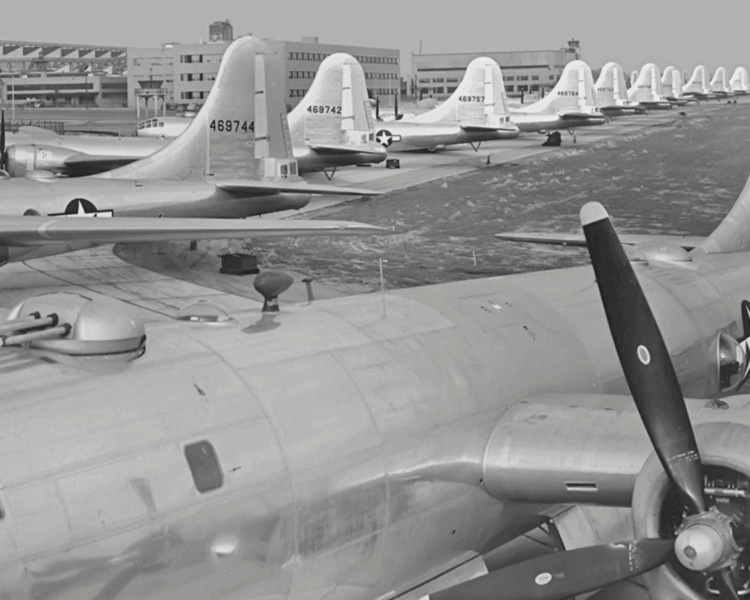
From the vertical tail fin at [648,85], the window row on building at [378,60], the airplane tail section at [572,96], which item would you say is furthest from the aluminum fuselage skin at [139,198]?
the window row on building at [378,60]

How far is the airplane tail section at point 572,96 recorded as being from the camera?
305ft

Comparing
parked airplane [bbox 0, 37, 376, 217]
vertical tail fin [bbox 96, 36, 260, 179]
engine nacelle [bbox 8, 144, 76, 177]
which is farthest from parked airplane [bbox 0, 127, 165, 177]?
parked airplane [bbox 0, 37, 376, 217]

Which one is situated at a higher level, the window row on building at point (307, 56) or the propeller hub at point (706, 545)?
the window row on building at point (307, 56)

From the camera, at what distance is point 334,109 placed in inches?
2203

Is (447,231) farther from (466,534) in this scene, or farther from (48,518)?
(48,518)

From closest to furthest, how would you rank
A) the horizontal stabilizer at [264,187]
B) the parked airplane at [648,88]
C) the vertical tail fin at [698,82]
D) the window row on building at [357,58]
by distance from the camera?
the horizontal stabilizer at [264,187] < the parked airplane at [648,88] < the window row on building at [357,58] < the vertical tail fin at [698,82]

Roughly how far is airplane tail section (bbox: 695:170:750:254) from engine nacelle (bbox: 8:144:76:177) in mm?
38367

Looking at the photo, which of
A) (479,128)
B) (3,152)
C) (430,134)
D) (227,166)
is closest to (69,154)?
(3,152)

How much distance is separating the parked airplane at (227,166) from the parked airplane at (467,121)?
38122mm

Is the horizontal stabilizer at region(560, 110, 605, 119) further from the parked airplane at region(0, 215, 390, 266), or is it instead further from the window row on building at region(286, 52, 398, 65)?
the parked airplane at region(0, 215, 390, 266)

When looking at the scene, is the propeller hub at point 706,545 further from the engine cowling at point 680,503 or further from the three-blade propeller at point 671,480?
the engine cowling at point 680,503

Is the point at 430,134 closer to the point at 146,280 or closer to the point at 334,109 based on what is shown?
the point at 334,109

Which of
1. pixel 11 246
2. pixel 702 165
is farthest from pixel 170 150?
pixel 702 165

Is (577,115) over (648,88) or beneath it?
beneath
